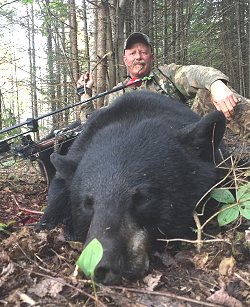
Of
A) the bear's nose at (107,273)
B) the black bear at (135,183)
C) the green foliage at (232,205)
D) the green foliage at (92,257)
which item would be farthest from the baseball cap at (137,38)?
the green foliage at (92,257)

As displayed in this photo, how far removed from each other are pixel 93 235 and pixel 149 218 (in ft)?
1.58

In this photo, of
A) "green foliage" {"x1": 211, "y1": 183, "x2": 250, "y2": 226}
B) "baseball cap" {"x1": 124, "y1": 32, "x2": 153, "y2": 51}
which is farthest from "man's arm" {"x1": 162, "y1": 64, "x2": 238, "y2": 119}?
"green foliage" {"x1": 211, "y1": 183, "x2": 250, "y2": 226}

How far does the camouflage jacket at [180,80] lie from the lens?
526 centimetres

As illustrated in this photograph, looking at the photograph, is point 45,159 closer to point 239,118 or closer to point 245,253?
point 239,118

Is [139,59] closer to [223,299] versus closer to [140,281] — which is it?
[140,281]

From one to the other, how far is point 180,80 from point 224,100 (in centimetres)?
176

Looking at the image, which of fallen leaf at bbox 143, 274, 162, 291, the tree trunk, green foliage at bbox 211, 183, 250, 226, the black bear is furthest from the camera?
the tree trunk

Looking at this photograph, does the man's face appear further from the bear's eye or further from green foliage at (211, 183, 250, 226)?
the bear's eye

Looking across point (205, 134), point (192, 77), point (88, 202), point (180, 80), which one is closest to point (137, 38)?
point (180, 80)

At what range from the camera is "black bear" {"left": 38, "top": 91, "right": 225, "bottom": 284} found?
2473 millimetres

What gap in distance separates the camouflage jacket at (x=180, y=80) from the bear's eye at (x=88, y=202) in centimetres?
259

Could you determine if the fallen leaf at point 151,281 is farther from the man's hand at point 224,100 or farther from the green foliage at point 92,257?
the man's hand at point 224,100

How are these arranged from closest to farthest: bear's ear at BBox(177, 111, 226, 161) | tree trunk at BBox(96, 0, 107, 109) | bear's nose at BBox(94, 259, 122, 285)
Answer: bear's nose at BBox(94, 259, 122, 285)
bear's ear at BBox(177, 111, 226, 161)
tree trunk at BBox(96, 0, 107, 109)

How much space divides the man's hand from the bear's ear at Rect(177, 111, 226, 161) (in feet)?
4.21
